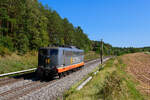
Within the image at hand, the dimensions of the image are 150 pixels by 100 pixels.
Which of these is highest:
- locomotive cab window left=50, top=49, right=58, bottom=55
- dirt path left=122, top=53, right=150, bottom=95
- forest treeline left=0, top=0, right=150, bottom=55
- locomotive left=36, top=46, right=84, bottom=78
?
forest treeline left=0, top=0, right=150, bottom=55

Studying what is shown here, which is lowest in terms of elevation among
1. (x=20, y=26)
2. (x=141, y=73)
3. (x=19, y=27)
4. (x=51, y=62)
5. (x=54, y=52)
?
(x=141, y=73)

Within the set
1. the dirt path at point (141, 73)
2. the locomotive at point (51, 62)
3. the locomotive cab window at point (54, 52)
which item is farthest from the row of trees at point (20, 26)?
the dirt path at point (141, 73)

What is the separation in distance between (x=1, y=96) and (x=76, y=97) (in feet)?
15.4

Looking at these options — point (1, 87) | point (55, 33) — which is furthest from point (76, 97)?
point (55, 33)

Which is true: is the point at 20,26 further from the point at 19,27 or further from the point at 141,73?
the point at 141,73

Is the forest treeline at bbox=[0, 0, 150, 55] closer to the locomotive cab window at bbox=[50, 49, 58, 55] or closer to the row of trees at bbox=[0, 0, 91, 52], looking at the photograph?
the row of trees at bbox=[0, 0, 91, 52]

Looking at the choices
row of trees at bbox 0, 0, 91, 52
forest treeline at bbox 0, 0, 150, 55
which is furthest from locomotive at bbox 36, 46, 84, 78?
row of trees at bbox 0, 0, 91, 52

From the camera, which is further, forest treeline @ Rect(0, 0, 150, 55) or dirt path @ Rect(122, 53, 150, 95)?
forest treeline @ Rect(0, 0, 150, 55)

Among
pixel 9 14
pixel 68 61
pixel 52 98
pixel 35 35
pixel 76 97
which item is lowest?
pixel 52 98

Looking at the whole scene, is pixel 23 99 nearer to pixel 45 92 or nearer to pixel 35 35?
pixel 45 92

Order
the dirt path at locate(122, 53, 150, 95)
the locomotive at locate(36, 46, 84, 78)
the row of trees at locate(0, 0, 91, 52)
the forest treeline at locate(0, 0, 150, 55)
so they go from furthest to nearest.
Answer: the row of trees at locate(0, 0, 91, 52)
the forest treeline at locate(0, 0, 150, 55)
the locomotive at locate(36, 46, 84, 78)
the dirt path at locate(122, 53, 150, 95)

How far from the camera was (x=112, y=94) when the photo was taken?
6691 millimetres

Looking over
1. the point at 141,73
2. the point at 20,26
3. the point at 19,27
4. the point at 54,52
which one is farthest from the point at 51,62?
the point at 20,26

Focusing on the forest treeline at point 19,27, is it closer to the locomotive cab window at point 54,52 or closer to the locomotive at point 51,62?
the locomotive at point 51,62
